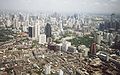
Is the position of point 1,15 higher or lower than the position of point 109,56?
A: higher

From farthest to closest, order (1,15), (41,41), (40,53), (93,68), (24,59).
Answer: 1. (1,15)
2. (41,41)
3. (40,53)
4. (24,59)
5. (93,68)

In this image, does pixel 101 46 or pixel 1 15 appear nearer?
pixel 101 46

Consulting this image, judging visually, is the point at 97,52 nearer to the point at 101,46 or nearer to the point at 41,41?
the point at 101,46

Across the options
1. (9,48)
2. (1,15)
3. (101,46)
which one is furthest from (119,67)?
(1,15)

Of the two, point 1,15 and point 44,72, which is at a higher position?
point 1,15

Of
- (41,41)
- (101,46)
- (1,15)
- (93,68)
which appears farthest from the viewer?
(1,15)

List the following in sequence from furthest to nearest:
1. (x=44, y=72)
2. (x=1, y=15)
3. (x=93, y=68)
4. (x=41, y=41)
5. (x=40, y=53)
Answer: (x=1, y=15) < (x=41, y=41) < (x=40, y=53) < (x=93, y=68) < (x=44, y=72)

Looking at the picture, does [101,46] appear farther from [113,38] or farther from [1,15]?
[1,15]

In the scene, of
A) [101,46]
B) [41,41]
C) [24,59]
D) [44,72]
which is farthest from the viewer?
[41,41]

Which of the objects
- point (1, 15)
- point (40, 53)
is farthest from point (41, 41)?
point (1, 15)
